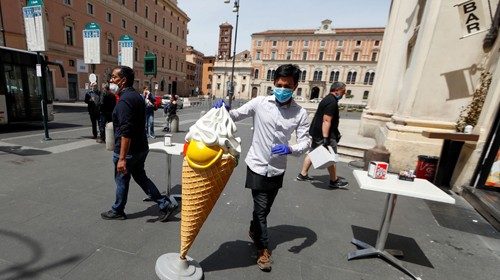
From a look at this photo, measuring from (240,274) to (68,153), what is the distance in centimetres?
624

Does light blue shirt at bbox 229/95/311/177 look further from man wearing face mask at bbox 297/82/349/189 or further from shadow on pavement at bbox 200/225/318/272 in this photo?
man wearing face mask at bbox 297/82/349/189

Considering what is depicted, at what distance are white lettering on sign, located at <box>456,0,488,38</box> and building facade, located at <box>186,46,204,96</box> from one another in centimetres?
6946

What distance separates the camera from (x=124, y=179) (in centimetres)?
325

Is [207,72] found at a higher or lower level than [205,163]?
higher

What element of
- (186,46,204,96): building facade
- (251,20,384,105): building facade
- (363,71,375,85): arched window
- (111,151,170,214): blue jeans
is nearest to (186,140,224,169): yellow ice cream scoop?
(111,151,170,214): blue jeans

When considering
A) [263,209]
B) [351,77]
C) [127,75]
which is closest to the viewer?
[263,209]

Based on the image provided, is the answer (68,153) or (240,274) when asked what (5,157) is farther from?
(240,274)

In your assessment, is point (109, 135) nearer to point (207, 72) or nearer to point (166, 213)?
point (166, 213)

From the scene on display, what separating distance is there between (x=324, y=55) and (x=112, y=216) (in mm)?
69079

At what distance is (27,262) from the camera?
248cm

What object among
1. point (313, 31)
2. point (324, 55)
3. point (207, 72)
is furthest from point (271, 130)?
point (207, 72)

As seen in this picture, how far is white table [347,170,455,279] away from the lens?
2621mm

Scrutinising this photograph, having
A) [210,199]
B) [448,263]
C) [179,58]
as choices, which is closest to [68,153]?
[210,199]

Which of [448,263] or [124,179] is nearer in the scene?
[448,263]
